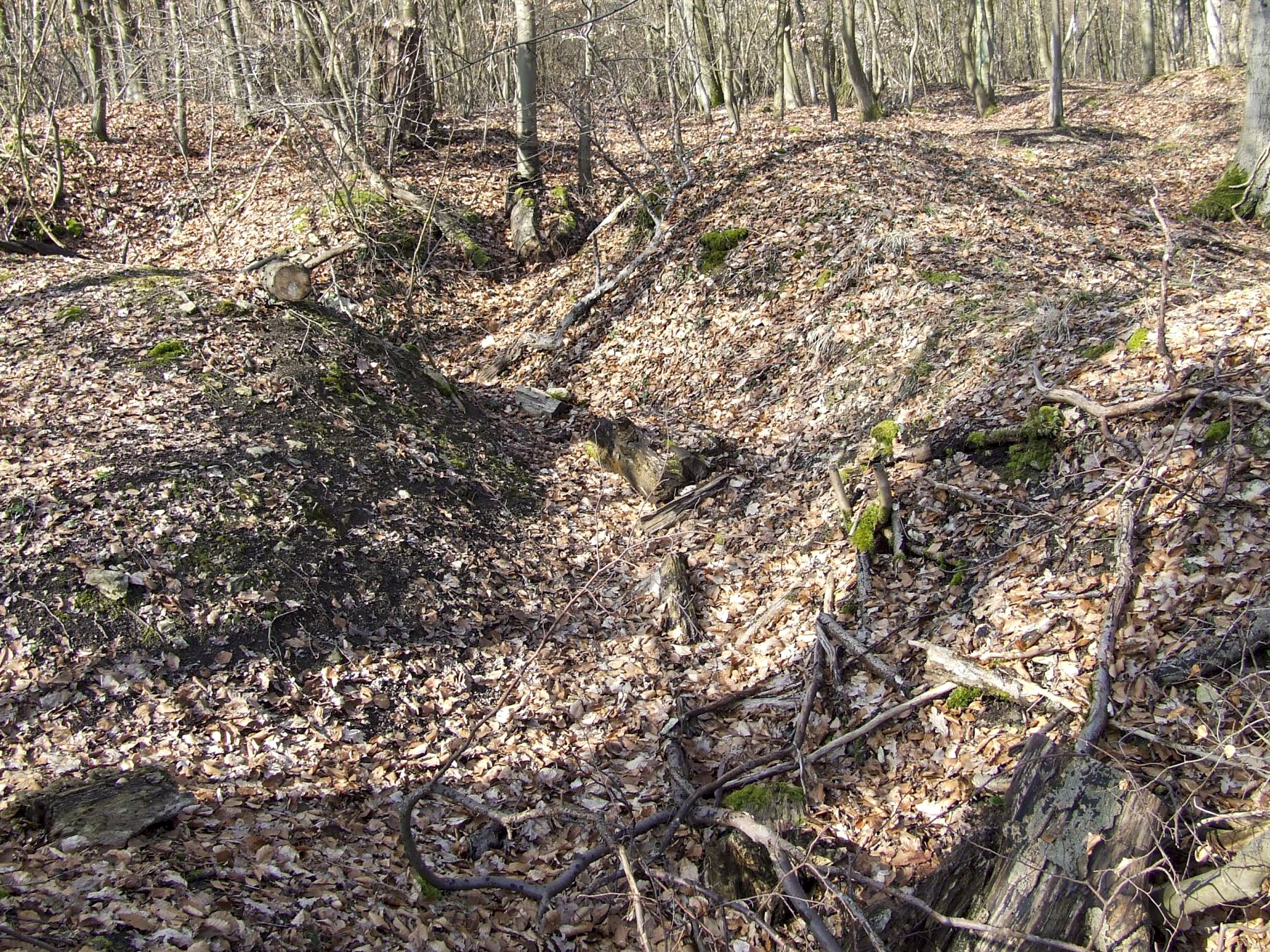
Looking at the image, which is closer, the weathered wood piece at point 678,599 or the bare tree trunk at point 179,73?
the weathered wood piece at point 678,599

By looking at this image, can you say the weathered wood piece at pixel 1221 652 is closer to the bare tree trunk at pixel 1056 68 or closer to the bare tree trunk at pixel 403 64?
the bare tree trunk at pixel 403 64

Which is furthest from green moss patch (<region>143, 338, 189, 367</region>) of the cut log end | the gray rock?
the gray rock

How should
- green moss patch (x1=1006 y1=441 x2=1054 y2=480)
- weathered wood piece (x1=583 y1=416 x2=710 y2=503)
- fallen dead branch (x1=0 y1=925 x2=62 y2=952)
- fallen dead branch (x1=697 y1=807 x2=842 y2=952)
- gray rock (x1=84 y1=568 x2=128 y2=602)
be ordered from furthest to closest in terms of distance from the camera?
1. weathered wood piece (x1=583 y1=416 x2=710 y2=503)
2. green moss patch (x1=1006 y1=441 x2=1054 y2=480)
3. gray rock (x1=84 y1=568 x2=128 y2=602)
4. fallen dead branch (x1=697 y1=807 x2=842 y2=952)
5. fallen dead branch (x1=0 y1=925 x2=62 y2=952)

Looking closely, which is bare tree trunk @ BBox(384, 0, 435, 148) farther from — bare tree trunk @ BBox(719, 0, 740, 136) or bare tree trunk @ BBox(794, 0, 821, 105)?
bare tree trunk @ BBox(794, 0, 821, 105)

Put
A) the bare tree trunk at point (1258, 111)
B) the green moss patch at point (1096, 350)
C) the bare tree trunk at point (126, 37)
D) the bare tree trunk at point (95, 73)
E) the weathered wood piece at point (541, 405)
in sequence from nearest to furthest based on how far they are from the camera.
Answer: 1. the green moss patch at point (1096, 350)
2. the weathered wood piece at point (541, 405)
3. the bare tree trunk at point (1258, 111)
4. the bare tree trunk at point (95, 73)
5. the bare tree trunk at point (126, 37)

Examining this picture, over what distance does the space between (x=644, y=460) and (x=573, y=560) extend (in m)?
1.25

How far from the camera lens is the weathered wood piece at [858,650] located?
14.8ft

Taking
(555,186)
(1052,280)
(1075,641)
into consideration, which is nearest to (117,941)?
(1075,641)

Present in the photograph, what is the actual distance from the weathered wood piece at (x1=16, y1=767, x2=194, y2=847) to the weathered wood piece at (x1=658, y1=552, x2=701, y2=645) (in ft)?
10.2

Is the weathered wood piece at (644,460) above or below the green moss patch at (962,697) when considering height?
above

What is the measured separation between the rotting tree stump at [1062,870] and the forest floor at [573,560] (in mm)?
194

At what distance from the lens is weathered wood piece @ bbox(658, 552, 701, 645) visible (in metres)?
5.70

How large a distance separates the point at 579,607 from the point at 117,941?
11.9 ft

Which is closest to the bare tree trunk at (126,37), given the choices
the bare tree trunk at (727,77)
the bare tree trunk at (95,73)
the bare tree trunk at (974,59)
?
the bare tree trunk at (95,73)
